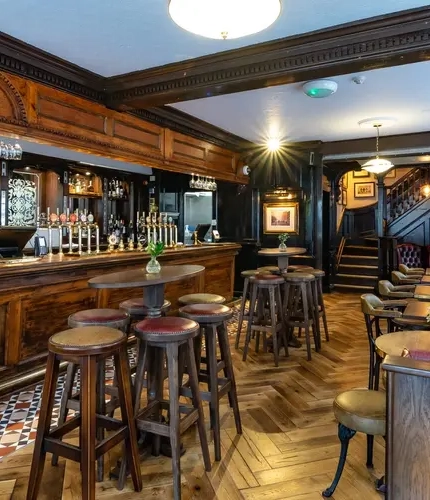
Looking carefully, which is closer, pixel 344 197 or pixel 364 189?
pixel 344 197

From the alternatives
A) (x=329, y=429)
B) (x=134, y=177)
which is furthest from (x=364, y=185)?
(x=329, y=429)

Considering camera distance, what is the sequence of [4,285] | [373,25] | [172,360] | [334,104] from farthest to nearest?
[334,104], [4,285], [373,25], [172,360]

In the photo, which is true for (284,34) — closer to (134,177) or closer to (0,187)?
(0,187)

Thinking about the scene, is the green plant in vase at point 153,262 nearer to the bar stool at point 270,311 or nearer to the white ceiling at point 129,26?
the white ceiling at point 129,26

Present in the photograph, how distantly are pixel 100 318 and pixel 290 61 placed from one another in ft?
7.28

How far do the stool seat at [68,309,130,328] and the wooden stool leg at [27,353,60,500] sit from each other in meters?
0.40

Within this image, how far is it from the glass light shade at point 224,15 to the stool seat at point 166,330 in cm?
153

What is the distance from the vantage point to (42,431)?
75.5 inches

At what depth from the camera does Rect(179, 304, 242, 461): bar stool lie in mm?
2436

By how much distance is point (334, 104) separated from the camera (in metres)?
4.46

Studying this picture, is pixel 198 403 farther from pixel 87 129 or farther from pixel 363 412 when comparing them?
pixel 87 129

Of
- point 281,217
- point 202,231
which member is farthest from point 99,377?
point 281,217

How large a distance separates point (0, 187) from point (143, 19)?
178 inches

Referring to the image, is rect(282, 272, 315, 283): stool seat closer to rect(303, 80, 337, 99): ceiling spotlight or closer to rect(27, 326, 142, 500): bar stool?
rect(303, 80, 337, 99): ceiling spotlight
